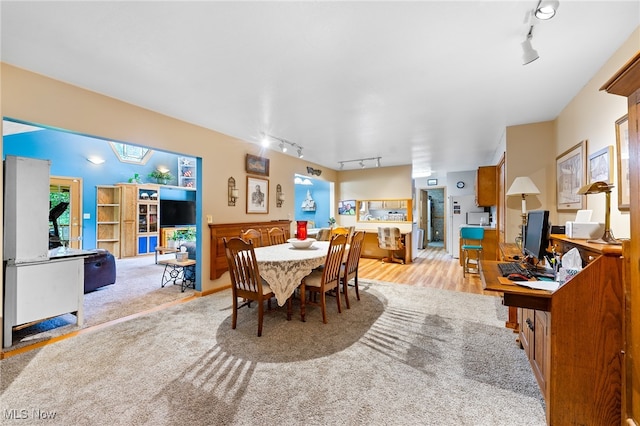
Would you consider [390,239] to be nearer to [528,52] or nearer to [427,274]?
[427,274]

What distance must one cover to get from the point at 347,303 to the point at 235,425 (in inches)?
75.3

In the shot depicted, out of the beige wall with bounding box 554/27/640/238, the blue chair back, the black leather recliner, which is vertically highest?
the beige wall with bounding box 554/27/640/238

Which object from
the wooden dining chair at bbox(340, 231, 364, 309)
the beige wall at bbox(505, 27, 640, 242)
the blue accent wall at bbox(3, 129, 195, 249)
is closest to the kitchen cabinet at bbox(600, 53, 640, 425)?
the beige wall at bbox(505, 27, 640, 242)

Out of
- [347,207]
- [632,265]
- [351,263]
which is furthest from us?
[347,207]

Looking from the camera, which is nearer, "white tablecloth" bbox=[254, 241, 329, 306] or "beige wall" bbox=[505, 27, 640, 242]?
"beige wall" bbox=[505, 27, 640, 242]

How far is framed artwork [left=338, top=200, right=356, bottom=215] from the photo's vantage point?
7203 millimetres

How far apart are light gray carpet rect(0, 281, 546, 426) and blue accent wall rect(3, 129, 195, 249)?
4.94m

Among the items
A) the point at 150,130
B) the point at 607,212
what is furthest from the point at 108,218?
the point at 607,212

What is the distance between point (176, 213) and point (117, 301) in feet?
15.4

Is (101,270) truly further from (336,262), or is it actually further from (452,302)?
(452,302)

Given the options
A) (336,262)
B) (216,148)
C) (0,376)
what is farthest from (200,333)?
(216,148)

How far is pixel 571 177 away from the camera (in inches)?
110

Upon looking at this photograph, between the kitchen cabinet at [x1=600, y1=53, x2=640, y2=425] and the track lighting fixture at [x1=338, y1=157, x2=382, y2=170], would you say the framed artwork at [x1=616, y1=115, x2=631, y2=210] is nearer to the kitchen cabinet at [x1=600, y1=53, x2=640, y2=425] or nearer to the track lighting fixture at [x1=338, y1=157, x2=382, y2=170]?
the kitchen cabinet at [x1=600, y1=53, x2=640, y2=425]

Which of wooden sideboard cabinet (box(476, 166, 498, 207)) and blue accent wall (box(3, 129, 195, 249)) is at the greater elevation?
blue accent wall (box(3, 129, 195, 249))
